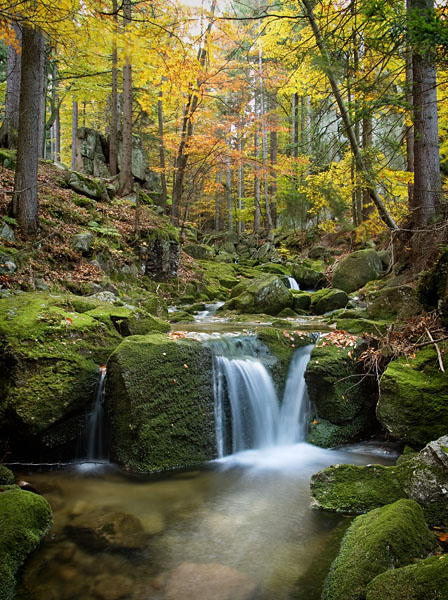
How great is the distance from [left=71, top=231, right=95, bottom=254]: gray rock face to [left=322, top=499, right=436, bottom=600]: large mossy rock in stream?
8.81 metres

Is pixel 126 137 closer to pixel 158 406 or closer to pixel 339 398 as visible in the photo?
pixel 158 406

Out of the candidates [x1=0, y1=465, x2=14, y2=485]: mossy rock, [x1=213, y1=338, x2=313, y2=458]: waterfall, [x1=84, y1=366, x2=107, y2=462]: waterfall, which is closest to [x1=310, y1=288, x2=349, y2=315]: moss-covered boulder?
[x1=213, y1=338, x2=313, y2=458]: waterfall

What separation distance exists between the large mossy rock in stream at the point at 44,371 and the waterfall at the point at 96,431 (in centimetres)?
11

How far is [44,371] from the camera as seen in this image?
523 cm

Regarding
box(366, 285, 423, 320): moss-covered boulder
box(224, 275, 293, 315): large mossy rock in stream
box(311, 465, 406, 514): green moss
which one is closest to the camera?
box(311, 465, 406, 514): green moss

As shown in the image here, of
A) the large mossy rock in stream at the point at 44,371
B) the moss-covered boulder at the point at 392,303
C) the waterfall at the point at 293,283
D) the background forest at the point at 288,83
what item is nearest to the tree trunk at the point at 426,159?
the background forest at the point at 288,83

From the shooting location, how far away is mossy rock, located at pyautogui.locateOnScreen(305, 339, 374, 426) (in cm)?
622

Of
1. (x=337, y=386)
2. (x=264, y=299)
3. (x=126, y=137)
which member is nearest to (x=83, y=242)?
(x=264, y=299)

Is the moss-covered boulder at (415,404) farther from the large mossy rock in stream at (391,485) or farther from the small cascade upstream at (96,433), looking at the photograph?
the small cascade upstream at (96,433)

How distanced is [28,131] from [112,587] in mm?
8397

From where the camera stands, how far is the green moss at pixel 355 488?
388 centimetres

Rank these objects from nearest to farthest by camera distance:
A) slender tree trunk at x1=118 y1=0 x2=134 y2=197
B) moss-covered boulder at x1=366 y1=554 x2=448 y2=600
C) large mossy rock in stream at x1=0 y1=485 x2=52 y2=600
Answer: moss-covered boulder at x1=366 y1=554 x2=448 y2=600 < large mossy rock in stream at x1=0 y1=485 x2=52 y2=600 < slender tree trunk at x1=118 y1=0 x2=134 y2=197

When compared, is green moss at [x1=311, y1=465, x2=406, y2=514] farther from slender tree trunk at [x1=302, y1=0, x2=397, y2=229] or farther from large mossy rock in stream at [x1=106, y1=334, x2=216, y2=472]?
slender tree trunk at [x1=302, y1=0, x2=397, y2=229]

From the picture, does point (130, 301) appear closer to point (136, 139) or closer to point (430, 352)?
point (430, 352)
